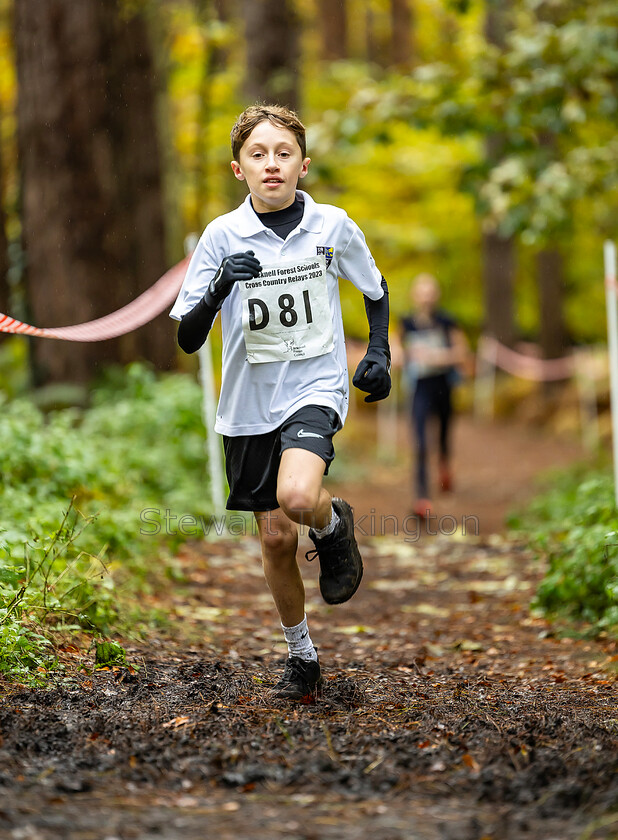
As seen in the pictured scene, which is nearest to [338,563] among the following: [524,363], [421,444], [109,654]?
[109,654]

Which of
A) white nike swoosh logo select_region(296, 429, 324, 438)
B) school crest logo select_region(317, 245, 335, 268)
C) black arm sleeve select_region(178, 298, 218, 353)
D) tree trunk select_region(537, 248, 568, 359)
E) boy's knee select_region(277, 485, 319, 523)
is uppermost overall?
tree trunk select_region(537, 248, 568, 359)

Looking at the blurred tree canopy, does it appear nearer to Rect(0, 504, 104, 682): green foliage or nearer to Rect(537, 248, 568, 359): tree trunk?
Rect(537, 248, 568, 359): tree trunk

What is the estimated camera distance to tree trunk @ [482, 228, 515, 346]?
22.9 meters

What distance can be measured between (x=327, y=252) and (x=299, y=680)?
1.70 metres

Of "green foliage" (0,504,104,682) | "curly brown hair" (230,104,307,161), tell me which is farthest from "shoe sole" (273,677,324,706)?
"curly brown hair" (230,104,307,161)

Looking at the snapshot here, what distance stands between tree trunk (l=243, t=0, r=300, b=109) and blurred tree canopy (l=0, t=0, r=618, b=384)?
18 mm

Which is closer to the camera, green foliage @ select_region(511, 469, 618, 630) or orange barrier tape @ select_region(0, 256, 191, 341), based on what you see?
green foliage @ select_region(511, 469, 618, 630)

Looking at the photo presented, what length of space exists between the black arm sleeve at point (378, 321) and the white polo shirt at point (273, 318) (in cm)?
19

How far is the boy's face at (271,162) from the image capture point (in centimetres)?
387

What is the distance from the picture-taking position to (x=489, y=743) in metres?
3.25

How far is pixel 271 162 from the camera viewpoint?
12.7 feet

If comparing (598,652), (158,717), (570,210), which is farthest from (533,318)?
(158,717)

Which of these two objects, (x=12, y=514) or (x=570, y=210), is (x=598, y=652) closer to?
(x=12, y=514)

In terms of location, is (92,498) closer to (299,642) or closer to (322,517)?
(299,642)
